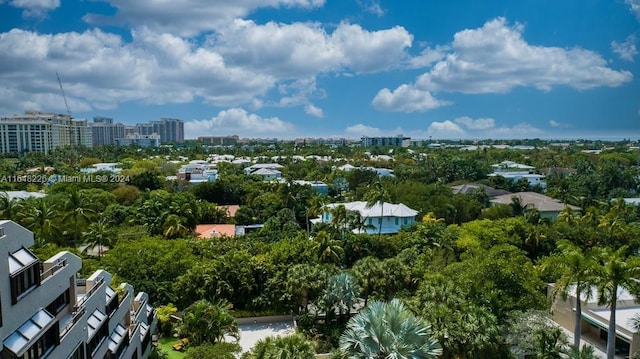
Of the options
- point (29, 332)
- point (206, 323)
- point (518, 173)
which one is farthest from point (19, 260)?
point (518, 173)

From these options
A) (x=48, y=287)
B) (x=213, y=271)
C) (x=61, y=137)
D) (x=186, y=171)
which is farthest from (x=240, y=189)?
Answer: (x=61, y=137)

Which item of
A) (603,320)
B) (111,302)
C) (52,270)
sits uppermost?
(52,270)

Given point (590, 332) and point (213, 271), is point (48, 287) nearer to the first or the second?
point (213, 271)

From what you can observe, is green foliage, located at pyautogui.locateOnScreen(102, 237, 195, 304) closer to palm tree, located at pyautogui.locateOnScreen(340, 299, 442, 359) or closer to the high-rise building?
palm tree, located at pyautogui.locateOnScreen(340, 299, 442, 359)

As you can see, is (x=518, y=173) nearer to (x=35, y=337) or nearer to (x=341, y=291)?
(x=341, y=291)

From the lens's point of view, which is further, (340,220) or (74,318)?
(340,220)

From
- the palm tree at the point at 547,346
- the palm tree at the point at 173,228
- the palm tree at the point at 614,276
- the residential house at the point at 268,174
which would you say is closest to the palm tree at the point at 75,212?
the palm tree at the point at 173,228
